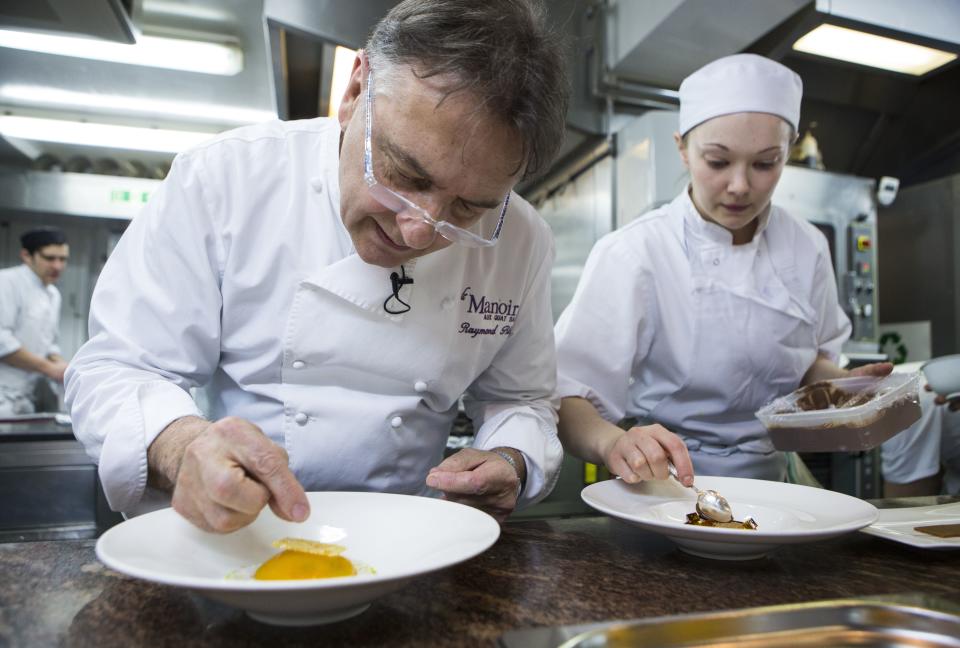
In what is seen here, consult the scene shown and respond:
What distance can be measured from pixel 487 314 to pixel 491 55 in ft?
1.62

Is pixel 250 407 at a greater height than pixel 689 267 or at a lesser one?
lesser

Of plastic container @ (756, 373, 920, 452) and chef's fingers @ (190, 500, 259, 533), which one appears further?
plastic container @ (756, 373, 920, 452)

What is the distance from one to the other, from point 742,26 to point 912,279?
2.60 metres

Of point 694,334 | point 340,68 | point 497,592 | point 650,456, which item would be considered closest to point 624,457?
point 650,456

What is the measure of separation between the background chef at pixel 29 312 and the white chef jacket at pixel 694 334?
11.7 ft

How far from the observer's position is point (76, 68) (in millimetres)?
3584

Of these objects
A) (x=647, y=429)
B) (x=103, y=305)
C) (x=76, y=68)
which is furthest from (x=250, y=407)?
(x=76, y=68)

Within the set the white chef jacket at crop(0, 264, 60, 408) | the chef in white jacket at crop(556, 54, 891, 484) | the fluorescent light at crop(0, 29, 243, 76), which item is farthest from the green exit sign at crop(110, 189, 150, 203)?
the chef in white jacket at crop(556, 54, 891, 484)

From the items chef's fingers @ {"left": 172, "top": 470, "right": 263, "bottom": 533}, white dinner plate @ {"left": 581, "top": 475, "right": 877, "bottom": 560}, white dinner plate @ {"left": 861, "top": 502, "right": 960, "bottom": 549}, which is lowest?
white dinner plate @ {"left": 861, "top": 502, "right": 960, "bottom": 549}

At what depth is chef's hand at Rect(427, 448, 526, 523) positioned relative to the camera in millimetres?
970

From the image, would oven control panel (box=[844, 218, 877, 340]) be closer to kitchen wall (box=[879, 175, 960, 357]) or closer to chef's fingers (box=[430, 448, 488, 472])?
kitchen wall (box=[879, 175, 960, 357])

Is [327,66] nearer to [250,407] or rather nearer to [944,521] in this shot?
[250,407]

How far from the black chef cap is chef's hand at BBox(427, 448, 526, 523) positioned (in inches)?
163

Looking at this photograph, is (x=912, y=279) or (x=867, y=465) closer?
(x=867, y=465)
